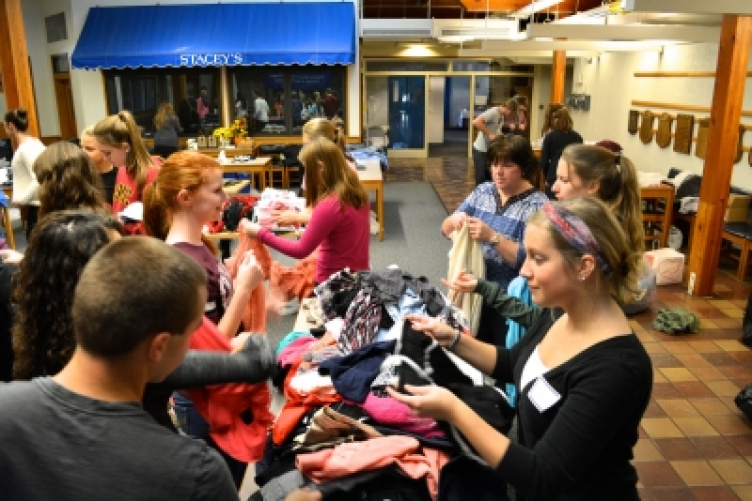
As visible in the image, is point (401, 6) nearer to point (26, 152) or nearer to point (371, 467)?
point (26, 152)

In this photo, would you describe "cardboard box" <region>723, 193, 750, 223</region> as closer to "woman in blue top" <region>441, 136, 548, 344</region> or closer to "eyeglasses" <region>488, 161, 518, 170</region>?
"woman in blue top" <region>441, 136, 548, 344</region>

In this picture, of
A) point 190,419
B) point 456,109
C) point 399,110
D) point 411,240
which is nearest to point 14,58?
point 411,240

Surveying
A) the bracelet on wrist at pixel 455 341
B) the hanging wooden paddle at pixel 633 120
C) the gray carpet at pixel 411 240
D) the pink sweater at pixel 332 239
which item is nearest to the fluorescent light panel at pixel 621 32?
the gray carpet at pixel 411 240

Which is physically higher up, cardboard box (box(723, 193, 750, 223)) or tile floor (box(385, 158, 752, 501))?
cardboard box (box(723, 193, 750, 223))

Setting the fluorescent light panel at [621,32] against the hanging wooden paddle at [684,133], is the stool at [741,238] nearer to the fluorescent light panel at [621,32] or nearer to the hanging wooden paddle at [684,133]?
the hanging wooden paddle at [684,133]

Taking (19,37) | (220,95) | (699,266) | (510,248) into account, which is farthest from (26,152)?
(220,95)

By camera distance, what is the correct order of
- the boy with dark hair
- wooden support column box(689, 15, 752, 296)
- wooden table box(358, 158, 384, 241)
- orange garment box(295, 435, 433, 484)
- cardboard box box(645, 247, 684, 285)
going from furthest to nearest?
wooden table box(358, 158, 384, 241)
cardboard box box(645, 247, 684, 285)
wooden support column box(689, 15, 752, 296)
orange garment box(295, 435, 433, 484)
the boy with dark hair

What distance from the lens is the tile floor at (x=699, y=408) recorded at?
2.92 meters

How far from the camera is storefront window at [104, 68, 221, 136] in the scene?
1119cm

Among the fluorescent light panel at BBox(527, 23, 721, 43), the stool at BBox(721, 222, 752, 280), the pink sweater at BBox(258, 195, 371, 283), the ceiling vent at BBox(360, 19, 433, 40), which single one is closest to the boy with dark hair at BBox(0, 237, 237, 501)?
the pink sweater at BBox(258, 195, 371, 283)

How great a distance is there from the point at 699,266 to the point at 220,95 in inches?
352

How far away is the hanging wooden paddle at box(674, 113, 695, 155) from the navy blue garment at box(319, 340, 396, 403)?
699 centimetres

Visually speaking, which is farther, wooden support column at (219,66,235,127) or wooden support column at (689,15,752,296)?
wooden support column at (219,66,235,127)

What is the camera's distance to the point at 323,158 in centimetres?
284
